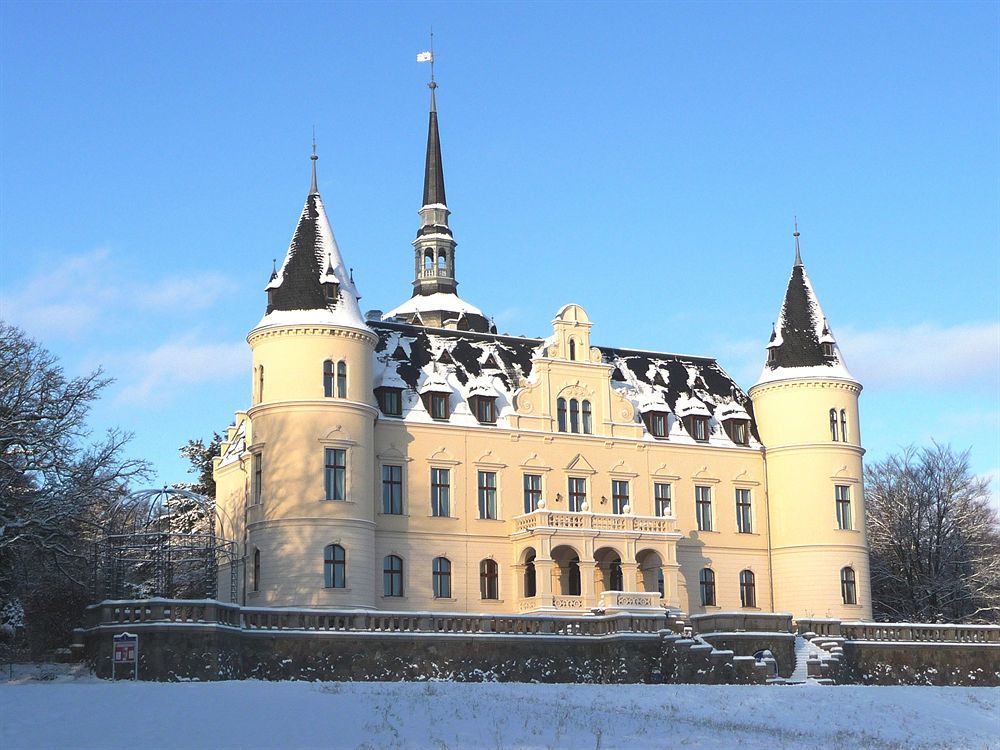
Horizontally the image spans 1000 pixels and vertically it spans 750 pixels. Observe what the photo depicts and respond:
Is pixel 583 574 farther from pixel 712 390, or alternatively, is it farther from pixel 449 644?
pixel 712 390

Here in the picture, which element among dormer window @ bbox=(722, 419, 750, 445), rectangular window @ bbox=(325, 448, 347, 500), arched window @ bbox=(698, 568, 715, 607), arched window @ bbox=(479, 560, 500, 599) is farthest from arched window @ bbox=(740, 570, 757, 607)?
rectangular window @ bbox=(325, 448, 347, 500)

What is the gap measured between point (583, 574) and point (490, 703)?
18.5 m

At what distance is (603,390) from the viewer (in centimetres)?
5194

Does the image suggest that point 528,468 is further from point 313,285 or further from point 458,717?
point 458,717

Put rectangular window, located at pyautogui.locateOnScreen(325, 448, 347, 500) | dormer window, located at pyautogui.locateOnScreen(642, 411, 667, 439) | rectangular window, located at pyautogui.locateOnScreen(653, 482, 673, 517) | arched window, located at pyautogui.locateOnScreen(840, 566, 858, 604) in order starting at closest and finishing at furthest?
rectangular window, located at pyautogui.locateOnScreen(325, 448, 347, 500)
rectangular window, located at pyautogui.locateOnScreen(653, 482, 673, 517)
arched window, located at pyautogui.locateOnScreen(840, 566, 858, 604)
dormer window, located at pyautogui.locateOnScreen(642, 411, 667, 439)

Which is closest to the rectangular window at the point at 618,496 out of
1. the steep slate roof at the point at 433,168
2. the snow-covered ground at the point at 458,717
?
the snow-covered ground at the point at 458,717

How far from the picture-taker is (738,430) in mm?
54719

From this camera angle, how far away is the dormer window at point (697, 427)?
176 ft

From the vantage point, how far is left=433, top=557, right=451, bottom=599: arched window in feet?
157

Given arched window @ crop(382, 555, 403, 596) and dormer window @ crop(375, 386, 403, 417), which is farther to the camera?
dormer window @ crop(375, 386, 403, 417)

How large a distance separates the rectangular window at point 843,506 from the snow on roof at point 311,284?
18945mm

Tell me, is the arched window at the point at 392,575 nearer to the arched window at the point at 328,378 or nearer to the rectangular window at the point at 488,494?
the rectangular window at the point at 488,494

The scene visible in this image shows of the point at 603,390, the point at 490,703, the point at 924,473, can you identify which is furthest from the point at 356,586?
the point at 924,473

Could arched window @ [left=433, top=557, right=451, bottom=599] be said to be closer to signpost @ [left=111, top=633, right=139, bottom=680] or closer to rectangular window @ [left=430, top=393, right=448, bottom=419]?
rectangular window @ [left=430, top=393, right=448, bottom=419]
